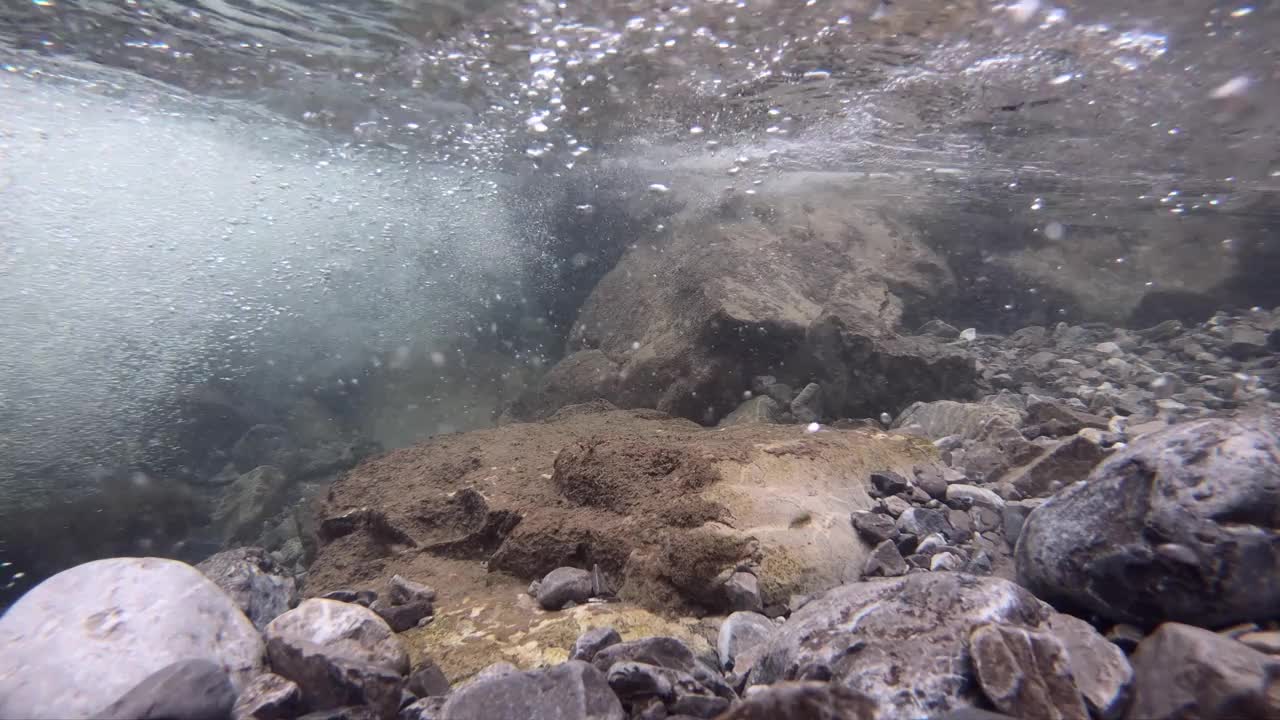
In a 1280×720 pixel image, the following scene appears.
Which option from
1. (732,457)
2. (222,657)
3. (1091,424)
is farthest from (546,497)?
(1091,424)

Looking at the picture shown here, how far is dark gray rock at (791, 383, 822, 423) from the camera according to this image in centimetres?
760

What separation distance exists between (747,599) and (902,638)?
3.09ft

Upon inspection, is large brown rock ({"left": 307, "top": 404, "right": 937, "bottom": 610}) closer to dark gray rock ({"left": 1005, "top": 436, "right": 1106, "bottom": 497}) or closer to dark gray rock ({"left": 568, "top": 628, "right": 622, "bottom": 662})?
dark gray rock ({"left": 568, "top": 628, "right": 622, "bottom": 662})

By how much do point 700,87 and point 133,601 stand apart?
32.2ft

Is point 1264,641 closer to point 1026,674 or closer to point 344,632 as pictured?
point 1026,674

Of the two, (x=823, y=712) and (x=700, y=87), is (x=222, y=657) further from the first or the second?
(x=700, y=87)

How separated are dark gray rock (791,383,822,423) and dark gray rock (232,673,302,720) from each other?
636 centimetres

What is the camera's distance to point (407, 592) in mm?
3430

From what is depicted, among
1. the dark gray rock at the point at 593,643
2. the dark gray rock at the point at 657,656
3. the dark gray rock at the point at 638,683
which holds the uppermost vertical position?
the dark gray rock at the point at 638,683

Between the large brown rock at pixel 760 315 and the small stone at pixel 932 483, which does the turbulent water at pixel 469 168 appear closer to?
the large brown rock at pixel 760 315

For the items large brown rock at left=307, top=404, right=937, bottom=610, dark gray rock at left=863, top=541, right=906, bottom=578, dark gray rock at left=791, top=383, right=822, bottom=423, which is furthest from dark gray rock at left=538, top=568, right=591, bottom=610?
dark gray rock at left=791, top=383, right=822, bottom=423

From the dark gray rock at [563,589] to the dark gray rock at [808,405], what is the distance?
4.96 meters

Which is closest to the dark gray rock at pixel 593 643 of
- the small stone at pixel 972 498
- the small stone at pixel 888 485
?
the small stone at pixel 888 485

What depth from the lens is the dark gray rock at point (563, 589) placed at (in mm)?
3193
